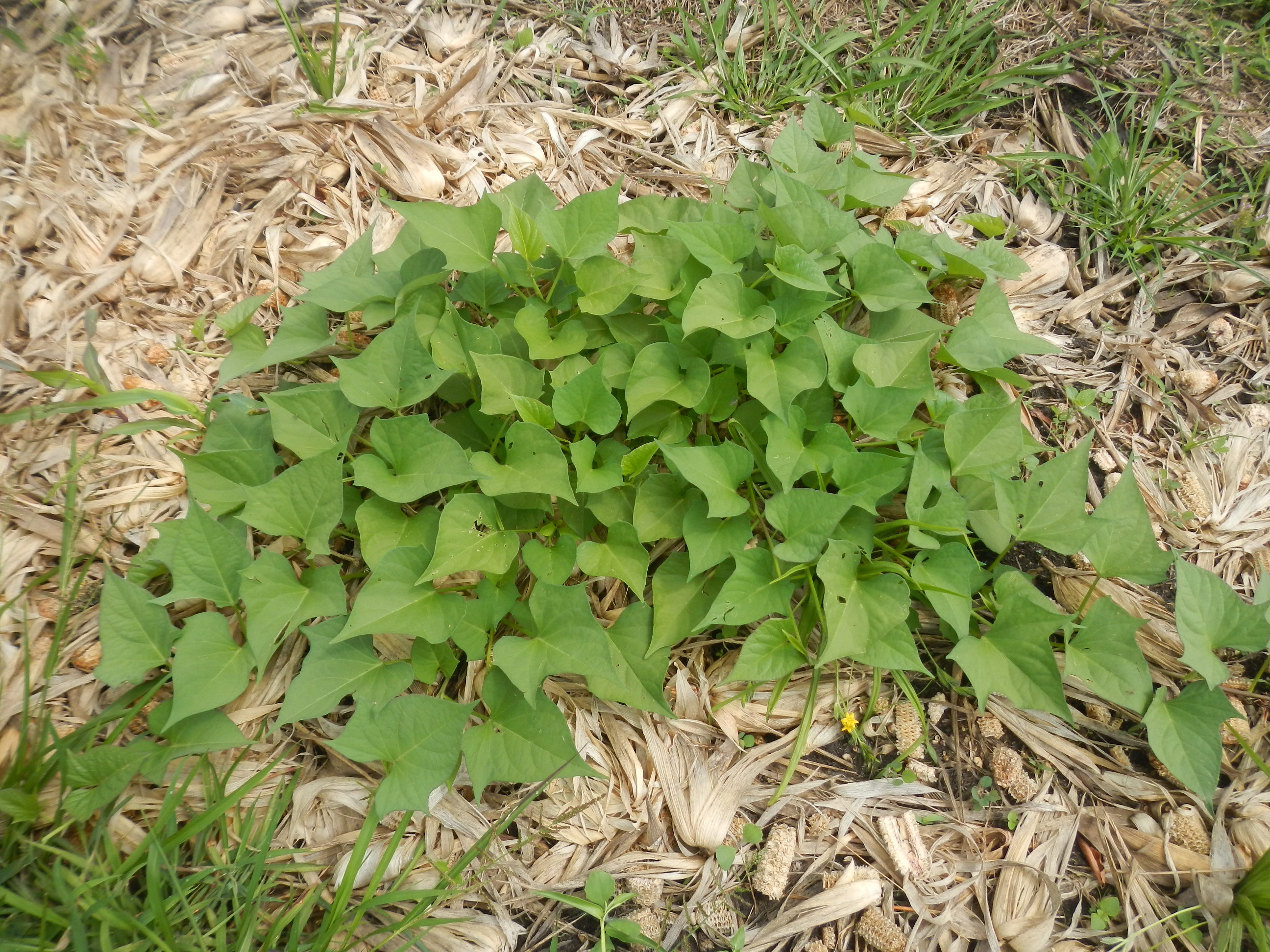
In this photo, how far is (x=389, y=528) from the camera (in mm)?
1614

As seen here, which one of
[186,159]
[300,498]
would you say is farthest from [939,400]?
[186,159]

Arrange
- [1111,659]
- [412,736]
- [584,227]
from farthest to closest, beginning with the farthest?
[584,227] → [1111,659] → [412,736]

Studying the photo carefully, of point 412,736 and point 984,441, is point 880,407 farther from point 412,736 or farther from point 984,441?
point 412,736

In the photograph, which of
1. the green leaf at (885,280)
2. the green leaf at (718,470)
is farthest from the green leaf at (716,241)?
the green leaf at (718,470)

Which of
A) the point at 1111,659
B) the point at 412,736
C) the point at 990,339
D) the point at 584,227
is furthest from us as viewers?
the point at 990,339

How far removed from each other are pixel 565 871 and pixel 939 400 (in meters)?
1.37

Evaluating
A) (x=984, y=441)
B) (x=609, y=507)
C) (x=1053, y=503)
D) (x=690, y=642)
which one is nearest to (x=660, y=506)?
(x=609, y=507)

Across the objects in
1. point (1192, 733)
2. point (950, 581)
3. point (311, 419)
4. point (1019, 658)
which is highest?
point (311, 419)

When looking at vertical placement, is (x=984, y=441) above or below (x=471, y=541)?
below

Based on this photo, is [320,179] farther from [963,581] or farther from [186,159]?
[963,581]

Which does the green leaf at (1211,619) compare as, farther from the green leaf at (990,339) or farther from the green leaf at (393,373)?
the green leaf at (393,373)

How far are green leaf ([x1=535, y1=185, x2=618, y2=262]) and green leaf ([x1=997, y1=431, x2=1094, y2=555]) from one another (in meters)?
1.04

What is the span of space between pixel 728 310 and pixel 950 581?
0.75 meters

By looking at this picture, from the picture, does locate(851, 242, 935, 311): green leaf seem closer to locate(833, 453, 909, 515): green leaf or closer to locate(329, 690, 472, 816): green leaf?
locate(833, 453, 909, 515): green leaf
